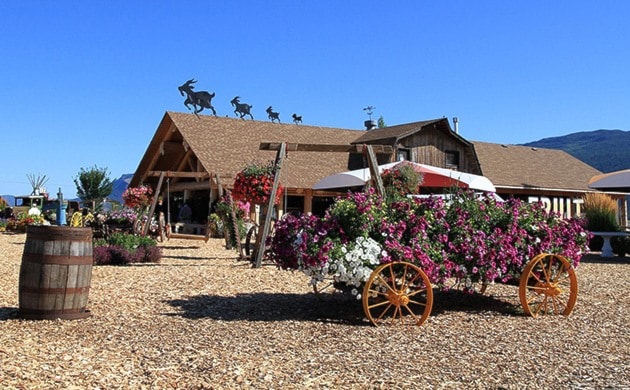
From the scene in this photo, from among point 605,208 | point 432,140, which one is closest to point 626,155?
point 432,140

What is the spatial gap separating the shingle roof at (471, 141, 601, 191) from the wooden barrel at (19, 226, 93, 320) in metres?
23.4

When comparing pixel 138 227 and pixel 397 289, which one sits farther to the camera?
pixel 138 227

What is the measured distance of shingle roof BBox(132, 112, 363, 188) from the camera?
23547mm

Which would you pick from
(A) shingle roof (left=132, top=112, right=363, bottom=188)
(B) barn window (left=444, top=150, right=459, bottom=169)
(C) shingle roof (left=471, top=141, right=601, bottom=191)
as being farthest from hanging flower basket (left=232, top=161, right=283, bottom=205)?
(C) shingle roof (left=471, top=141, right=601, bottom=191)

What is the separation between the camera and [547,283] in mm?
7410

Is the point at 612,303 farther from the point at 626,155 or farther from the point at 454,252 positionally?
the point at 626,155

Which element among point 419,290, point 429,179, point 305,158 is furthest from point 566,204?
point 419,290

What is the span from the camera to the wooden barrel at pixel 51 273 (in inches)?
259

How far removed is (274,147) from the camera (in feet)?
35.8

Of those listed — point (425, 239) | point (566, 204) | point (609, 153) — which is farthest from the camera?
point (609, 153)

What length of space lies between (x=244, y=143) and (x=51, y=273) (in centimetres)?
1957

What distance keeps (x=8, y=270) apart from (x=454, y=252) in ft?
26.4

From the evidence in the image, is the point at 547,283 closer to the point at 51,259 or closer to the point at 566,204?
the point at 51,259

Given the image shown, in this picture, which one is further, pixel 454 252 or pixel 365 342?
pixel 454 252
